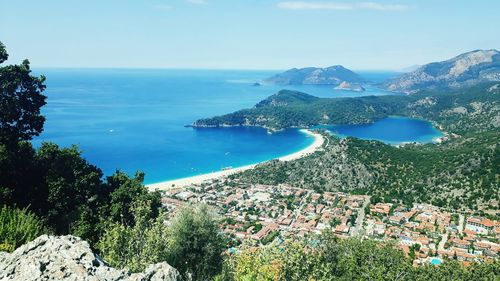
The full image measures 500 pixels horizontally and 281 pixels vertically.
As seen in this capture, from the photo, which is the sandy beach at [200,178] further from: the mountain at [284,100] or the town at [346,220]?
the mountain at [284,100]

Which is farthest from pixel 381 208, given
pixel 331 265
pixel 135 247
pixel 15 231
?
pixel 15 231

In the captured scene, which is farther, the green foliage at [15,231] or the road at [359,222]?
the road at [359,222]

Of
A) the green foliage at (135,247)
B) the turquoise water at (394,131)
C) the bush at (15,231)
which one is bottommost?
the turquoise water at (394,131)

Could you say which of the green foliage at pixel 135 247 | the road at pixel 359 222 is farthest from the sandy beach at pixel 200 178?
the green foliage at pixel 135 247

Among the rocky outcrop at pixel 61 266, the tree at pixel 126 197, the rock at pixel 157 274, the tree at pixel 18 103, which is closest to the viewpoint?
the rocky outcrop at pixel 61 266

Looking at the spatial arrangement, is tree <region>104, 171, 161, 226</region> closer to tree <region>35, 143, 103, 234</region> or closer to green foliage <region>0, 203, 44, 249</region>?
tree <region>35, 143, 103, 234</region>

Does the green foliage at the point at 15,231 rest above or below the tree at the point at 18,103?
below

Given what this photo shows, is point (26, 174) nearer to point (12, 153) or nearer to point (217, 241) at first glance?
point (12, 153)

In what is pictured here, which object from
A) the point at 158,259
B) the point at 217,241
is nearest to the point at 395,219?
the point at 217,241
